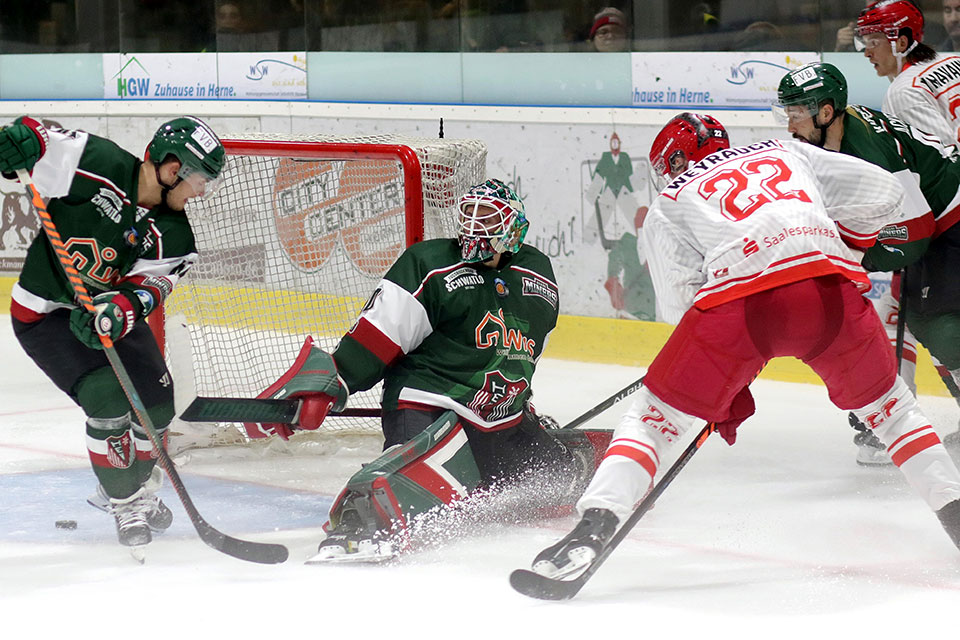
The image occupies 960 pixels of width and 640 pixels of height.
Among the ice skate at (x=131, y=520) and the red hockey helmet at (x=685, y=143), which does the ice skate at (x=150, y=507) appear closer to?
the ice skate at (x=131, y=520)

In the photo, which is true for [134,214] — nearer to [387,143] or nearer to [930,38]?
[387,143]

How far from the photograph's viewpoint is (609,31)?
5.79 metres

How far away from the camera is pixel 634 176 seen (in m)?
5.23

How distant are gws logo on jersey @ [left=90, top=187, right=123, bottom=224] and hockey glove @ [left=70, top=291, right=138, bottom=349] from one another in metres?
0.16

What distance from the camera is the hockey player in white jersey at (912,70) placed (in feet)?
12.1

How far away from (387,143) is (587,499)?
1.53 meters

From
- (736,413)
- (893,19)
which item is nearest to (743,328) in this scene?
(736,413)

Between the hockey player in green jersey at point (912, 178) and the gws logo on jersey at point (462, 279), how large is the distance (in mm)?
900

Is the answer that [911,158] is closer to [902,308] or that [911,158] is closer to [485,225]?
[902,308]

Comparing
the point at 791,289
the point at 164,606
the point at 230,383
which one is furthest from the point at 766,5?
the point at 164,606

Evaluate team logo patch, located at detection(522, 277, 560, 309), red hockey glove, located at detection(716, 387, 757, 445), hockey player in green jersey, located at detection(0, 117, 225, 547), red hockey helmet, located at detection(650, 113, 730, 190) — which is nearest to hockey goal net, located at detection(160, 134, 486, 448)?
team logo patch, located at detection(522, 277, 560, 309)

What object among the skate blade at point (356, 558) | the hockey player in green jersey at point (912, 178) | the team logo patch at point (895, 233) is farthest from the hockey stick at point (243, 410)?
the team logo patch at point (895, 233)

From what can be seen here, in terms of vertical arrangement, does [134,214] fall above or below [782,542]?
above

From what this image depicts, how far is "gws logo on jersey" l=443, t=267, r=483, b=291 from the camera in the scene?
3.07 metres
